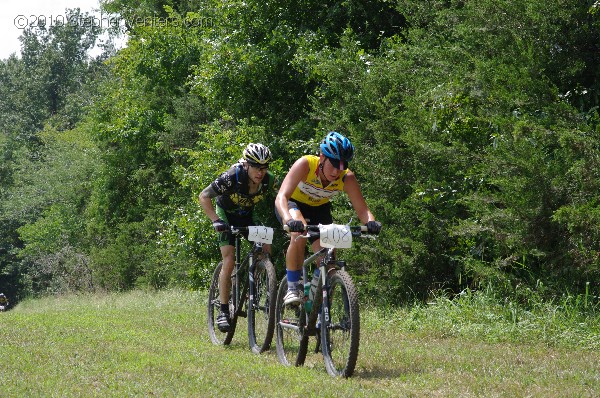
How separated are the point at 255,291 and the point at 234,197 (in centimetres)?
111

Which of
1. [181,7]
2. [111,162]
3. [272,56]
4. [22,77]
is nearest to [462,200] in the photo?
[272,56]

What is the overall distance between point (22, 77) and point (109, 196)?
49.8m

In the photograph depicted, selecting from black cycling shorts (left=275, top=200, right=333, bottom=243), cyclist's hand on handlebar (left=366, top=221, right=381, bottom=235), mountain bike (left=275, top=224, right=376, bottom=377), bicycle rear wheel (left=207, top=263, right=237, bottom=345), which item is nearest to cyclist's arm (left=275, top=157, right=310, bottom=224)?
mountain bike (left=275, top=224, right=376, bottom=377)

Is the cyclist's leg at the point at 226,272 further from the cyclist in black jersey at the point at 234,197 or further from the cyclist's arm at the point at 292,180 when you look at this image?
the cyclist's arm at the point at 292,180

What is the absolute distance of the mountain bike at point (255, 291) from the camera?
8.90 meters

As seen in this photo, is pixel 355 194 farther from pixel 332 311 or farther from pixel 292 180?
pixel 332 311

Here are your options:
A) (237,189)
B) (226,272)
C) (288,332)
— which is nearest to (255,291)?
(226,272)

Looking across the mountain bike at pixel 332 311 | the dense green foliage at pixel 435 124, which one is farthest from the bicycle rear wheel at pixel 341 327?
the dense green foliage at pixel 435 124

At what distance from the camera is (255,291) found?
9328 mm

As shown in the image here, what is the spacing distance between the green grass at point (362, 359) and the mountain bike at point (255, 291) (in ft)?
0.80

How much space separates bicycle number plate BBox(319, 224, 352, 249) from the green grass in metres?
1.14

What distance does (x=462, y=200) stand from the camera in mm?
11047

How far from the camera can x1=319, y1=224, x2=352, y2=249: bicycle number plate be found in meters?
7.37

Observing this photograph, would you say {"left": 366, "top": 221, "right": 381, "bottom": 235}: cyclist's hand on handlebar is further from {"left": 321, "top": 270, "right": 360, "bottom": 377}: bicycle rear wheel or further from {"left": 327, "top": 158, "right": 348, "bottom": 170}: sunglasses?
{"left": 327, "top": 158, "right": 348, "bottom": 170}: sunglasses
